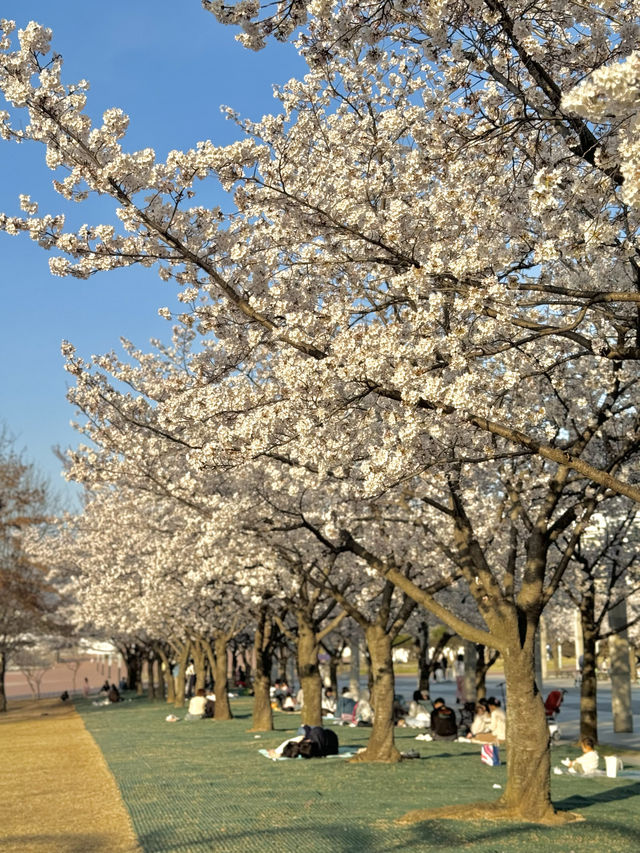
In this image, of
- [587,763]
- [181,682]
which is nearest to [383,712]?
[587,763]

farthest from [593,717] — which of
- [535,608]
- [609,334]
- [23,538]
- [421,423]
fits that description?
[23,538]

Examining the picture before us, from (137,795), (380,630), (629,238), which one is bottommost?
(137,795)

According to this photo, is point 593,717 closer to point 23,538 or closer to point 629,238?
point 629,238

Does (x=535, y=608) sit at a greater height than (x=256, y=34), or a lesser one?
lesser

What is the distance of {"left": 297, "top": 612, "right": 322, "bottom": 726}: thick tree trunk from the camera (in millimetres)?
22188

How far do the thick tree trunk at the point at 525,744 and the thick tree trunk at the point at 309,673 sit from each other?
35.0 feet

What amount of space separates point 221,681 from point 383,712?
1616 centimetres

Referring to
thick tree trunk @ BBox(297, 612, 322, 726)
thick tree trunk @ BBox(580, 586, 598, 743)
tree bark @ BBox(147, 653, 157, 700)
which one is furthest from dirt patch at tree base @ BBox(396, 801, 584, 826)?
tree bark @ BBox(147, 653, 157, 700)

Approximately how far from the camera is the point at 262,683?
27.2m

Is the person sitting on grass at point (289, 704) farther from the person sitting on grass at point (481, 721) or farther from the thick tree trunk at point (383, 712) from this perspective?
the thick tree trunk at point (383, 712)

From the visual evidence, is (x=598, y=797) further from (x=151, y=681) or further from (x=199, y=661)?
(x=151, y=681)

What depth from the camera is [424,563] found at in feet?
59.5

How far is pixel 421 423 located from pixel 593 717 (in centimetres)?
1519

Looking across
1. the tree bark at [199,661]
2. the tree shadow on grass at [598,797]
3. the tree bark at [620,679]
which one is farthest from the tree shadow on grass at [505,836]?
the tree bark at [199,661]
